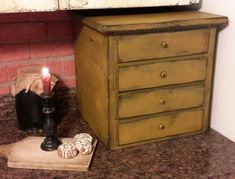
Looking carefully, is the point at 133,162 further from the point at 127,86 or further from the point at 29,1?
the point at 29,1

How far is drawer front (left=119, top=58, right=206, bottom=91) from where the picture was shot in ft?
3.33

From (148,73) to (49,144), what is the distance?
37cm

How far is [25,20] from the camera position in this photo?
1254mm

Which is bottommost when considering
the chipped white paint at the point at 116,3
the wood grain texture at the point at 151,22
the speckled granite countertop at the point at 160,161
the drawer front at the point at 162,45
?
the speckled granite countertop at the point at 160,161

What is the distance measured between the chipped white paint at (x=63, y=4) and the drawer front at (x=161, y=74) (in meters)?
0.21

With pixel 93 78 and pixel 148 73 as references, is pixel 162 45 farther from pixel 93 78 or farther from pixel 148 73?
pixel 93 78

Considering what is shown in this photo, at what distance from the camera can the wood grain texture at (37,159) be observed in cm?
98

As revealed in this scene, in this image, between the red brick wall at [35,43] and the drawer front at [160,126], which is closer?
the drawer front at [160,126]

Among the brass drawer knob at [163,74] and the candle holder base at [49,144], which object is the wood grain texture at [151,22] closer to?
the brass drawer knob at [163,74]

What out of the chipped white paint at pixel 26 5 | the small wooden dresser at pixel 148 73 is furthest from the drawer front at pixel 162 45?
the chipped white paint at pixel 26 5

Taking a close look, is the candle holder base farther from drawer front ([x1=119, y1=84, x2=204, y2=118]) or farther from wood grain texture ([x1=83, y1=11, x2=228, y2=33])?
wood grain texture ([x1=83, y1=11, x2=228, y2=33])

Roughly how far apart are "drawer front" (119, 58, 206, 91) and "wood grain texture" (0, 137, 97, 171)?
0.25 metres

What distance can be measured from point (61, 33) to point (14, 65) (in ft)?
0.70

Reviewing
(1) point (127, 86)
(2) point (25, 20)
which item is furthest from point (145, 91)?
(2) point (25, 20)
